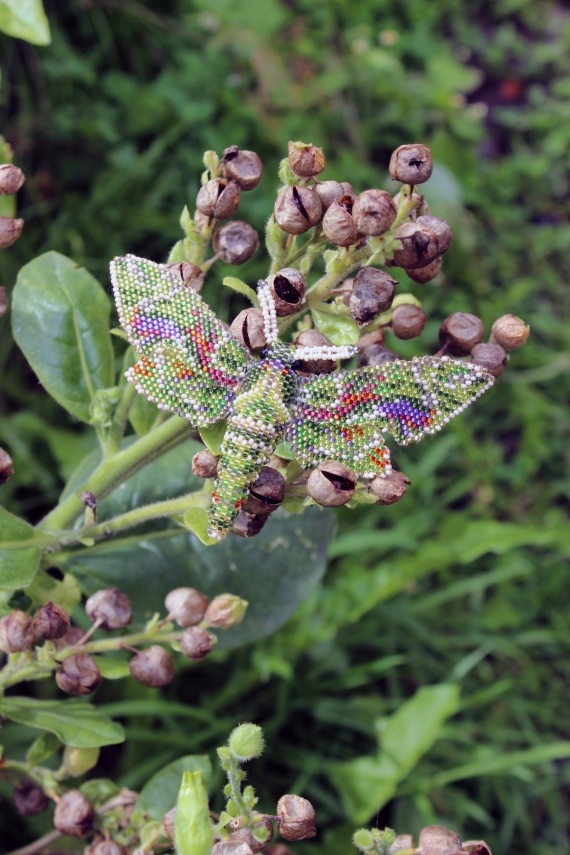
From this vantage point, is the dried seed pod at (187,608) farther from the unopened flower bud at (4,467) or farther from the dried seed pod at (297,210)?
the dried seed pod at (297,210)

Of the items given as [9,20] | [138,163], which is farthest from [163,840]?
[138,163]

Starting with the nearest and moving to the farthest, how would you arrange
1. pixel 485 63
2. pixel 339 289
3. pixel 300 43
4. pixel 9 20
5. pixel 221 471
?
pixel 221 471 < pixel 339 289 < pixel 9 20 < pixel 300 43 < pixel 485 63

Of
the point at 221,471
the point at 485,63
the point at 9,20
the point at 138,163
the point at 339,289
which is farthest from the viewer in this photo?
the point at 485,63

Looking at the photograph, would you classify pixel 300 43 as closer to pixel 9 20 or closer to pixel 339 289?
pixel 9 20

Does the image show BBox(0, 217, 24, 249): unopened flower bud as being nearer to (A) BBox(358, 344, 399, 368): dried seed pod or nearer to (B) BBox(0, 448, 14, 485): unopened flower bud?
(B) BBox(0, 448, 14, 485): unopened flower bud

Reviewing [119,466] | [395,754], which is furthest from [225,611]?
[395,754]

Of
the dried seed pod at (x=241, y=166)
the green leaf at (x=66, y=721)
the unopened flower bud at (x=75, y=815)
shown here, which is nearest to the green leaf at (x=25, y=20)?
the dried seed pod at (x=241, y=166)

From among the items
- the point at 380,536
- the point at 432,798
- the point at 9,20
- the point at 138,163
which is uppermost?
the point at 9,20

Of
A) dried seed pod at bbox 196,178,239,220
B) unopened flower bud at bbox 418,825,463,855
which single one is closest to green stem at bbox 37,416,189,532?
dried seed pod at bbox 196,178,239,220
